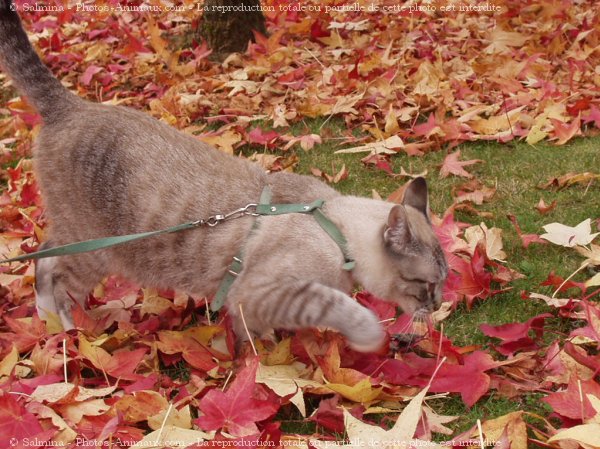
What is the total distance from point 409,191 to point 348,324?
2.66 feet

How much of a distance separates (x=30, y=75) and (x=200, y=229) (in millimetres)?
1142

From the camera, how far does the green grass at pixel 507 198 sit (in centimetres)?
304

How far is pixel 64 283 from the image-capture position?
350 centimetres

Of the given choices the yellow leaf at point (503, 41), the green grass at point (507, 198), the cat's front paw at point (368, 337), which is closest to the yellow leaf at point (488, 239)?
the green grass at point (507, 198)

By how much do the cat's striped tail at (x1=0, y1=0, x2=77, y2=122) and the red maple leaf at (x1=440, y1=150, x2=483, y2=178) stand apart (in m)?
2.31

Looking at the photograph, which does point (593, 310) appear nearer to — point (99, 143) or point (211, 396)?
point (211, 396)

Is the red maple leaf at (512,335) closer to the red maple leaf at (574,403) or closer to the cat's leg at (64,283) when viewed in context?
the red maple leaf at (574,403)

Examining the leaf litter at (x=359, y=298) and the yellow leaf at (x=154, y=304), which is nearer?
the leaf litter at (x=359, y=298)

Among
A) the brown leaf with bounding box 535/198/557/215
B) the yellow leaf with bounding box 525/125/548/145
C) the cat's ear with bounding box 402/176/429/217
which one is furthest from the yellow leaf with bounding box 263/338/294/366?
the yellow leaf with bounding box 525/125/548/145

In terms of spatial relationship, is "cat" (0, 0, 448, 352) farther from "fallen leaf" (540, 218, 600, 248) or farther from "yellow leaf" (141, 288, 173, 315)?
"fallen leaf" (540, 218, 600, 248)

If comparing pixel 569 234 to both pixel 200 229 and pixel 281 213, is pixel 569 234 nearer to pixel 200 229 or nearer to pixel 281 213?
pixel 281 213

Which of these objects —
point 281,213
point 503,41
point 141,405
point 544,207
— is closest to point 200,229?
point 281,213

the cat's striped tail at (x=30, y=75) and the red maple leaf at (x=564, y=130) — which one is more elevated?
the cat's striped tail at (x=30, y=75)

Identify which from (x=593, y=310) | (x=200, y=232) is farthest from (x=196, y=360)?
(x=593, y=310)
